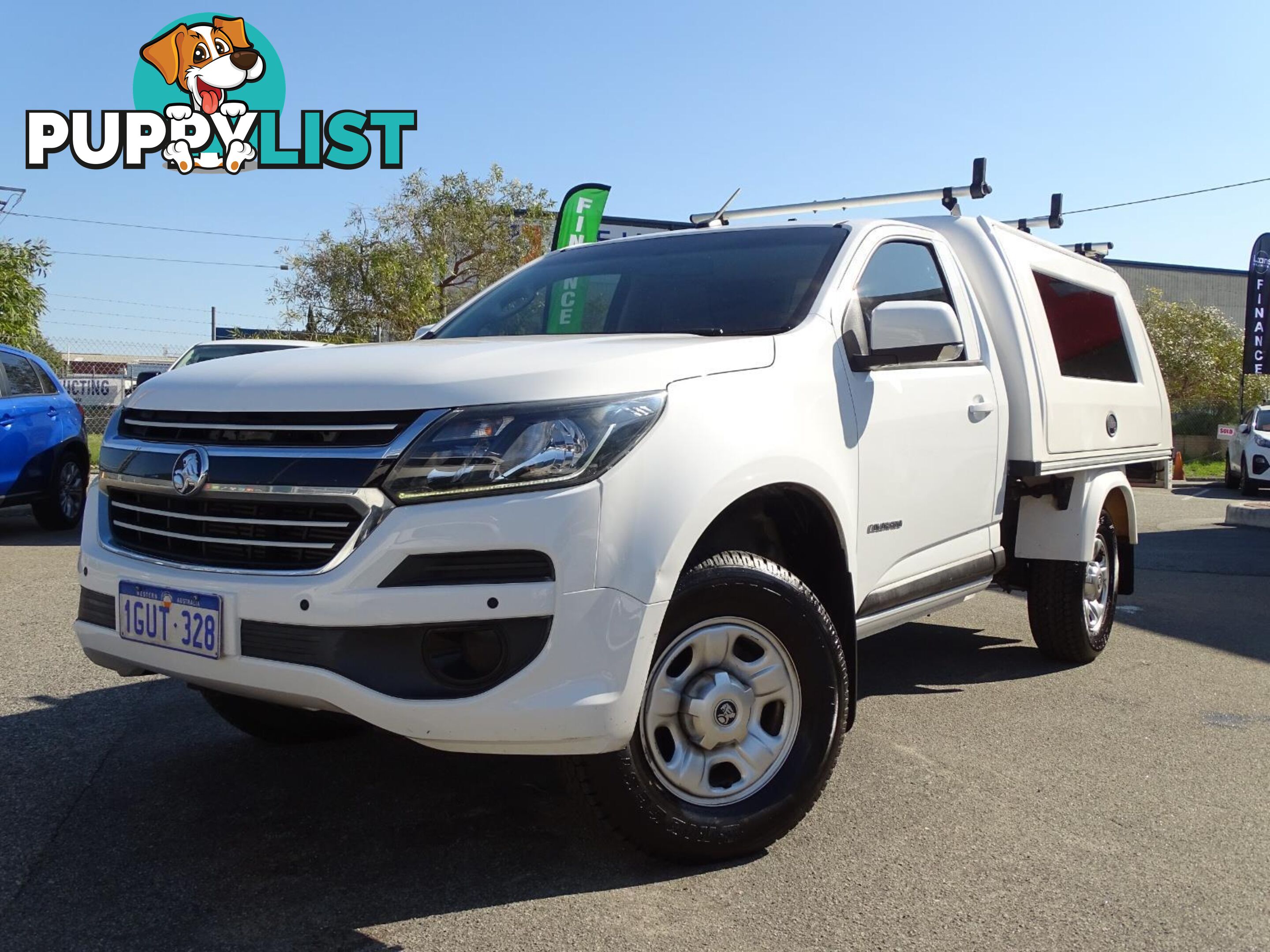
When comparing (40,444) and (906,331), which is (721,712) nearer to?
(906,331)

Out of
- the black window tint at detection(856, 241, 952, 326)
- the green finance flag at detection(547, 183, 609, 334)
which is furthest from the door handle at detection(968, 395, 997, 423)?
the green finance flag at detection(547, 183, 609, 334)

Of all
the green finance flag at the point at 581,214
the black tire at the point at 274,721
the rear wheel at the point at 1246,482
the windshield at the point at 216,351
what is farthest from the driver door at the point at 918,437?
the rear wheel at the point at 1246,482

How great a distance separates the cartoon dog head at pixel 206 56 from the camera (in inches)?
685

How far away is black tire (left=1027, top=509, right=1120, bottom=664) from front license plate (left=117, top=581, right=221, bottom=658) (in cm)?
395

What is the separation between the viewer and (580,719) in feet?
8.84

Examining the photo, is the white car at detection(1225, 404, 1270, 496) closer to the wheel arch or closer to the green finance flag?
the green finance flag

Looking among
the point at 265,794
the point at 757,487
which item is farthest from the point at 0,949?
the point at 757,487

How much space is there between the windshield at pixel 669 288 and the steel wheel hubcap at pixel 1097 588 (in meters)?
2.51

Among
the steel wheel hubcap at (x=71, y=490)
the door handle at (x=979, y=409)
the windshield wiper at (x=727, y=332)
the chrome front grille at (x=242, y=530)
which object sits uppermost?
the windshield wiper at (x=727, y=332)

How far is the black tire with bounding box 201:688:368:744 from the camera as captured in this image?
12.9 feet

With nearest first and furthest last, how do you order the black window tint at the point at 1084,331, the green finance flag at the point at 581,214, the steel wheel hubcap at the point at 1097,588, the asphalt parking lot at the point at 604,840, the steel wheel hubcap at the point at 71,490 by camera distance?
the asphalt parking lot at the point at 604,840
the black window tint at the point at 1084,331
the steel wheel hubcap at the point at 1097,588
the steel wheel hubcap at the point at 71,490
the green finance flag at the point at 581,214

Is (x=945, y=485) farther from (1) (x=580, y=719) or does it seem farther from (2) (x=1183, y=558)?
(2) (x=1183, y=558)

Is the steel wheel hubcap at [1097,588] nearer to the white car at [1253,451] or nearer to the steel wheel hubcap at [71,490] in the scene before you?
the steel wheel hubcap at [71,490]

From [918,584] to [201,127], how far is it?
58.2ft
